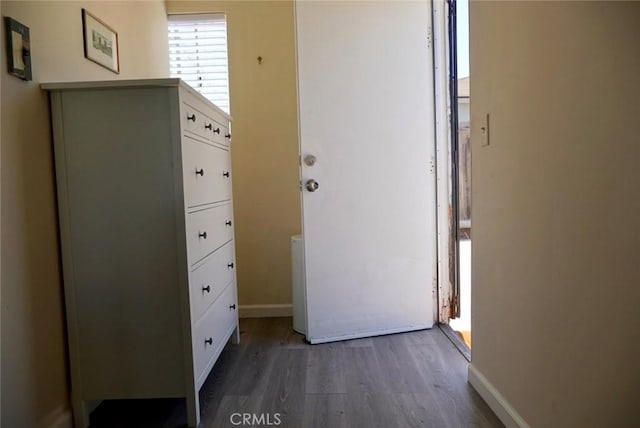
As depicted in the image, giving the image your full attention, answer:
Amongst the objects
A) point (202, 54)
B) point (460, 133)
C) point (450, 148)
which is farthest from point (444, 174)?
point (202, 54)

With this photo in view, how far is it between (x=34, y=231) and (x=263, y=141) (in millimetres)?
1623

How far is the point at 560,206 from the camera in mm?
1156

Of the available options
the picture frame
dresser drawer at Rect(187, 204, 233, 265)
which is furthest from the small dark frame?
dresser drawer at Rect(187, 204, 233, 265)

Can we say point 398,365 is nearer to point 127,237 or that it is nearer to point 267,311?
point 267,311

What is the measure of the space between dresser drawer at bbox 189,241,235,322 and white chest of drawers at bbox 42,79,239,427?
2 centimetres

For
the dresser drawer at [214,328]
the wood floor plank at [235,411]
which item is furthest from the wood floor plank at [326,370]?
the dresser drawer at [214,328]

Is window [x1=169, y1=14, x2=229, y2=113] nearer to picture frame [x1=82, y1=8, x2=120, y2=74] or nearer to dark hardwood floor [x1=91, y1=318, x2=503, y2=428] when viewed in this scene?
picture frame [x1=82, y1=8, x2=120, y2=74]

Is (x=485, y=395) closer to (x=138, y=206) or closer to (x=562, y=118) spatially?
(x=562, y=118)

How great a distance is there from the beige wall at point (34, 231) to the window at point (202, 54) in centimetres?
116

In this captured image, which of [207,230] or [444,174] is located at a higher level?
[444,174]

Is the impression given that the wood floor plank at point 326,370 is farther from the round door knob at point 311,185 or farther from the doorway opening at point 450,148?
the round door knob at point 311,185

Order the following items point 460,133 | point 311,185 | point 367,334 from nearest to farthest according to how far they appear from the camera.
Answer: point 311,185
point 367,334
point 460,133

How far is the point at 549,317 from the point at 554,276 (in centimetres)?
13

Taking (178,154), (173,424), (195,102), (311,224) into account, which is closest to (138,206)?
(178,154)
